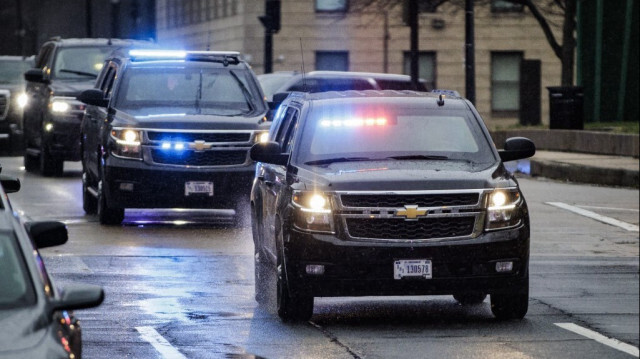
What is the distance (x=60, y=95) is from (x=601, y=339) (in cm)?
1614

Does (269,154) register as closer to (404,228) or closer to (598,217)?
(404,228)

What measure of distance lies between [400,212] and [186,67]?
29.1 ft

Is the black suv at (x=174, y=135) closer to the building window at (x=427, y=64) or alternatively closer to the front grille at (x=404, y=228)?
the front grille at (x=404, y=228)

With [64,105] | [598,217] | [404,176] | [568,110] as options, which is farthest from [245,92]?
[568,110]

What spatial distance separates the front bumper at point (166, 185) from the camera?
1877cm

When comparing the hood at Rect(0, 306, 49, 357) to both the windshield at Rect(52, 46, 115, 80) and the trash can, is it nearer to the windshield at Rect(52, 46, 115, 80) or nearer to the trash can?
the windshield at Rect(52, 46, 115, 80)

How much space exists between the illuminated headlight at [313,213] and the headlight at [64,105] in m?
14.6

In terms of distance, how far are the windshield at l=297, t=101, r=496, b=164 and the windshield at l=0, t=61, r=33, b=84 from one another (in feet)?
70.8

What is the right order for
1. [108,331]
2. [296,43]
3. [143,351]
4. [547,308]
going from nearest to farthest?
[143,351]
[108,331]
[547,308]
[296,43]

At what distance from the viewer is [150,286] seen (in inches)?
549

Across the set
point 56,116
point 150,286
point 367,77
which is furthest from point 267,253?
point 367,77

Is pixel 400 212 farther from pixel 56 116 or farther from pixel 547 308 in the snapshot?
pixel 56 116

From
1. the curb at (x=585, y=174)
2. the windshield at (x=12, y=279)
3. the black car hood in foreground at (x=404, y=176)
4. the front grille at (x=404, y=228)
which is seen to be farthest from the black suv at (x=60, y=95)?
the windshield at (x=12, y=279)

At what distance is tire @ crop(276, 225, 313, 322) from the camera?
1180 cm
